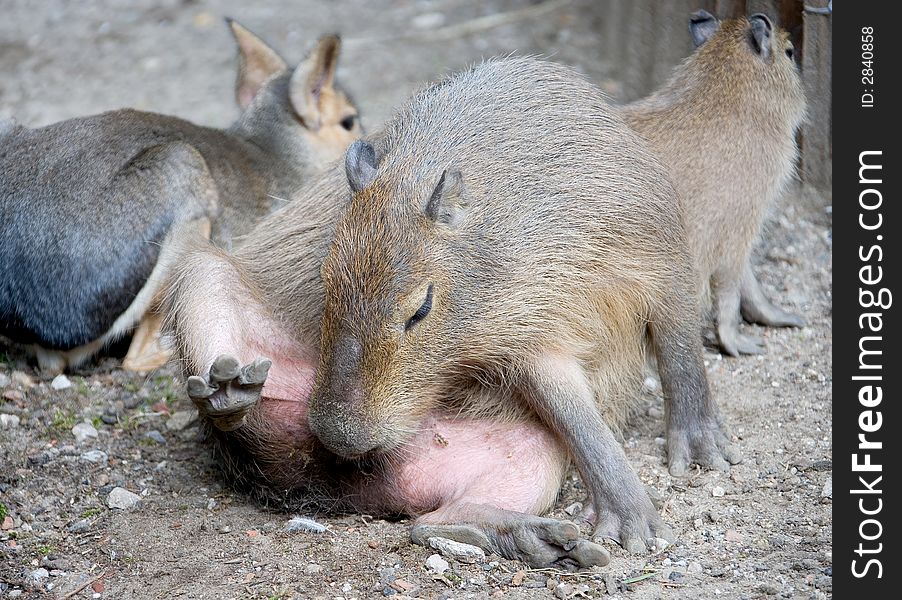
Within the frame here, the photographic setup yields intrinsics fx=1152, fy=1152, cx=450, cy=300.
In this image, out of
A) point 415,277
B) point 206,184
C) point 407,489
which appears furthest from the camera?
point 206,184

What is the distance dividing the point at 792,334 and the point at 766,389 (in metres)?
0.54

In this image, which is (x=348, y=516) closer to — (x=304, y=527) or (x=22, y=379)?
(x=304, y=527)

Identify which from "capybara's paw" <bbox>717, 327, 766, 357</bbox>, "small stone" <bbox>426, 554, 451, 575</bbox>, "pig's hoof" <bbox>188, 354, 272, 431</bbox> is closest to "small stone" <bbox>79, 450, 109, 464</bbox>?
"pig's hoof" <bbox>188, 354, 272, 431</bbox>

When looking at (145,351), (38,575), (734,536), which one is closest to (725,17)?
(734,536)

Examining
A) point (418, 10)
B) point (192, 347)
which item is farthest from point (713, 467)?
point (418, 10)

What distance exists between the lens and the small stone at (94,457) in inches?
157

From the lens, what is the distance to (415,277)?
3217mm

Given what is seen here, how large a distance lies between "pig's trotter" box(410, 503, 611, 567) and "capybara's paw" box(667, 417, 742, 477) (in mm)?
740

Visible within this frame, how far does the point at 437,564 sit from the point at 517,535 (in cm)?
24

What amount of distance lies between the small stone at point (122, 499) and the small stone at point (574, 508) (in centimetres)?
138

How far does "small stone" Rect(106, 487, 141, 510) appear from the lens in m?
3.70

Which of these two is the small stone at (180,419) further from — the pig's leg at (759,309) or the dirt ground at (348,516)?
the pig's leg at (759,309)

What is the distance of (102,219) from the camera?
468 cm
